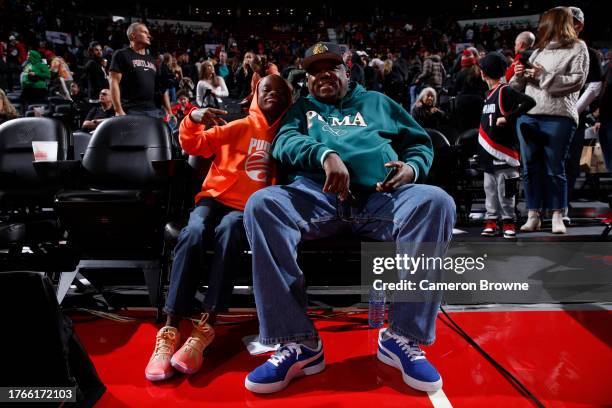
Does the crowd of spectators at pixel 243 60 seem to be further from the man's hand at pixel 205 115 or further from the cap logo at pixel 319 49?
the man's hand at pixel 205 115

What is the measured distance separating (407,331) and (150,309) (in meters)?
1.49

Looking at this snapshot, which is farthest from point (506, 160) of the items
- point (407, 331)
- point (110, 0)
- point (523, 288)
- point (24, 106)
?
point (110, 0)

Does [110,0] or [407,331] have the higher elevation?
[110,0]

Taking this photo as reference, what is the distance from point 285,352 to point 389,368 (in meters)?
0.45

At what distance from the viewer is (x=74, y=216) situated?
2.42 m

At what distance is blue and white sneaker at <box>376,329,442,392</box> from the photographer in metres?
1.77

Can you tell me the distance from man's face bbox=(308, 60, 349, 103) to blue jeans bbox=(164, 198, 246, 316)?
0.77 meters

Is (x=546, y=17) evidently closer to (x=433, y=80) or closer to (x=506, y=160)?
(x=506, y=160)

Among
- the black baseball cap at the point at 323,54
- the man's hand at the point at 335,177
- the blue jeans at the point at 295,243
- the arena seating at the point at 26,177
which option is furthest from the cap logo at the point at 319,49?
the arena seating at the point at 26,177

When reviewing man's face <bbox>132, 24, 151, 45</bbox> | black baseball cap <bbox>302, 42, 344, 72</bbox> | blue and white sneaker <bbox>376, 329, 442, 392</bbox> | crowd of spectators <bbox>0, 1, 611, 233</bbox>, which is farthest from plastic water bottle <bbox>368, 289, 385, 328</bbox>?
man's face <bbox>132, 24, 151, 45</bbox>

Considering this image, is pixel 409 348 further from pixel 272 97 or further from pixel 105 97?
pixel 105 97

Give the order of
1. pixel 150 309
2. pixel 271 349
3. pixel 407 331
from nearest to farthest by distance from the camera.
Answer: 1. pixel 407 331
2. pixel 271 349
3. pixel 150 309

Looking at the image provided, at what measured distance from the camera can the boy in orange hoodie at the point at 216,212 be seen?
1992 mm

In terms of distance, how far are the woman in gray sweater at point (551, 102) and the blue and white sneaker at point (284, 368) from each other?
112 inches
